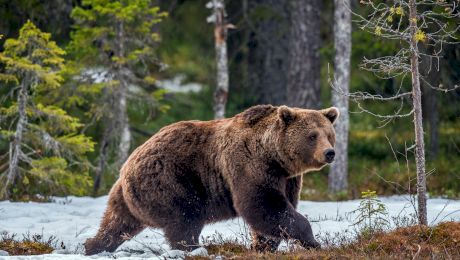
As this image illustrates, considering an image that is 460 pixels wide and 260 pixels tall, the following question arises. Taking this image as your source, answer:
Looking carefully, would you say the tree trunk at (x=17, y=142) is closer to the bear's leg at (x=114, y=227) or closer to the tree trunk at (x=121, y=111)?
the tree trunk at (x=121, y=111)

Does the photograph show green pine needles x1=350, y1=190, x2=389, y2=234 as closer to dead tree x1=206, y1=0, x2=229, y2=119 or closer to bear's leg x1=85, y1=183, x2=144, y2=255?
bear's leg x1=85, y1=183, x2=144, y2=255

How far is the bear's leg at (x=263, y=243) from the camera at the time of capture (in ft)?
28.8

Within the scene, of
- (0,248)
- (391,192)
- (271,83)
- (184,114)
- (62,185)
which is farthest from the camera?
(184,114)

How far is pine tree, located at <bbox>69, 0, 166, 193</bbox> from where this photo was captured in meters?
15.6

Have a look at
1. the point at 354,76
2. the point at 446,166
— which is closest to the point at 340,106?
the point at 446,166

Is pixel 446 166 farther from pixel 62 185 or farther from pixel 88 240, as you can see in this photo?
pixel 88 240

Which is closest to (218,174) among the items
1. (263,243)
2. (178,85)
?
(263,243)

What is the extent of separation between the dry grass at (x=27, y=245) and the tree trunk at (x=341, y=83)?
7903 millimetres

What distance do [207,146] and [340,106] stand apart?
7.54 meters

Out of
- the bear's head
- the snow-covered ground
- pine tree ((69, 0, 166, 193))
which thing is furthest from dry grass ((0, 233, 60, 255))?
pine tree ((69, 0, 166, 193))

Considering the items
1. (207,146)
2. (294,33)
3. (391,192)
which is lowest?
(391,192)

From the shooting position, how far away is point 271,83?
70.2 feet

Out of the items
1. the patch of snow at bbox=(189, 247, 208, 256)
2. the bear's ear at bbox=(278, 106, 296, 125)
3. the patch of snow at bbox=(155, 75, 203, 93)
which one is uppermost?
the patch of snow at bbox=(155, 75, 203, 93)

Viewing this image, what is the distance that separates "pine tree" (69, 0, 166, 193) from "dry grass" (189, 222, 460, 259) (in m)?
8.26
